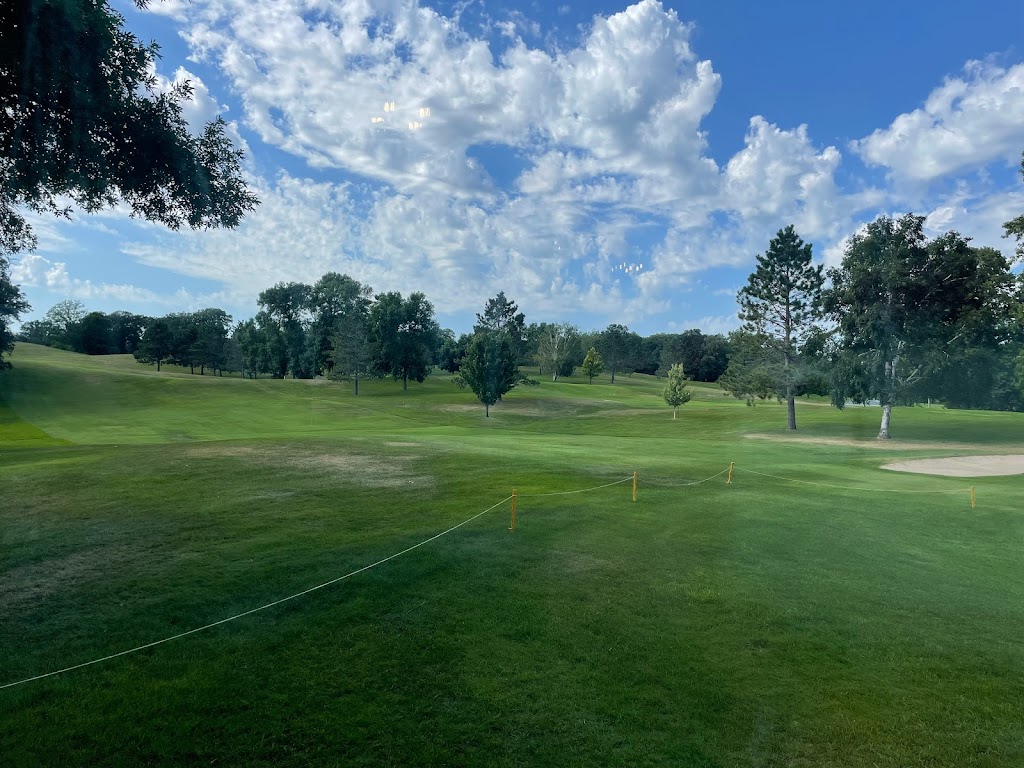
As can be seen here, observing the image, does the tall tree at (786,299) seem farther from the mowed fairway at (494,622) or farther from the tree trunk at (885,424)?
the mowed fairway at (494,622)

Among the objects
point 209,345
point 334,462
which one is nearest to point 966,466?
point 334,462

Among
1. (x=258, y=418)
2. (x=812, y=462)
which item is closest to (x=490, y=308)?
(x=258, y=418)

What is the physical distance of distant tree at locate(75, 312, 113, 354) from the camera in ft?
330

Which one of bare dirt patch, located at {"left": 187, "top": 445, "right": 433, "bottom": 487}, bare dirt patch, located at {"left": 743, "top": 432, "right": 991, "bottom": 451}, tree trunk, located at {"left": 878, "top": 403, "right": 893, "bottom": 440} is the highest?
tree trunk, located at {"left": 878, "top": 403, "right": 893, "bottom": 440}

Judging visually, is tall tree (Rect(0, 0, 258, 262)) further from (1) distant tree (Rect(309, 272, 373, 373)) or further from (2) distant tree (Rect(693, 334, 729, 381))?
(2) distant tree (Rect(693, 334, 729, 381))

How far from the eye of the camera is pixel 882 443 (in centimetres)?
4138

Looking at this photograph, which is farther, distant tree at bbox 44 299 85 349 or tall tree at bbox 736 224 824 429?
distant tree at bbox 44 299 85 349

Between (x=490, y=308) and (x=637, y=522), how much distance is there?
119m

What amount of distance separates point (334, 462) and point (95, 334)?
10818 cm

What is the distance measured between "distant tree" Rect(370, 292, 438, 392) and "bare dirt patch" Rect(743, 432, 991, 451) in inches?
1991

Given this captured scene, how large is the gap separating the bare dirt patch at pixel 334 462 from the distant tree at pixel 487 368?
38.5 m

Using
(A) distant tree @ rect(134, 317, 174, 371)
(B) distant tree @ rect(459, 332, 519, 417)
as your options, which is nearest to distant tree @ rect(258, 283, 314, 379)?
(A) distant tree @ rect(134, 317, 174, 371)

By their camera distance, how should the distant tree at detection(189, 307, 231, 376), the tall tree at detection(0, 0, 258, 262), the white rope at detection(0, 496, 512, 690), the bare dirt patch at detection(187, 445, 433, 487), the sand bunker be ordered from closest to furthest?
1. the white rope at detection(0, 496, 512, 690)
2. the tall tree at detection(0, 0, 258, 262)
3. the bare dirt patch at detection(187, 445, 433, 487)
4. the sand bunker
5. the distant tree at detection(189, 307, 231, 376)

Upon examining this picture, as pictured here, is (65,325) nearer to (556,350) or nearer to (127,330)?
(127,330)
